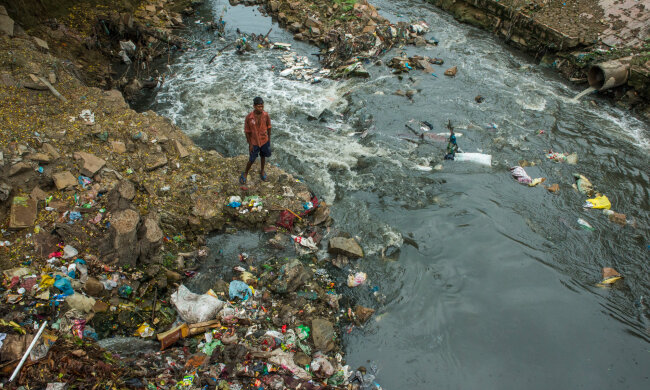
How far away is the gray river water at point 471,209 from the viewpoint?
157 inches

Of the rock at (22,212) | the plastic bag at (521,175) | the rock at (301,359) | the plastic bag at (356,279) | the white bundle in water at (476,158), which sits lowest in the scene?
the rock at (301,359)

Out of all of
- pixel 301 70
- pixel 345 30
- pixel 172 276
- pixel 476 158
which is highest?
pixel 345 30

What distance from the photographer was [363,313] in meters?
4.27

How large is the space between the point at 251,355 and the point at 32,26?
30.5ft

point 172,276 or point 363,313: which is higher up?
point 363,313

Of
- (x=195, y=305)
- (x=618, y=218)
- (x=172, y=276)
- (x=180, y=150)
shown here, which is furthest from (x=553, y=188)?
(x=180, y=150)

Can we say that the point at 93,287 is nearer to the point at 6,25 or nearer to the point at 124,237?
the point at 124,237

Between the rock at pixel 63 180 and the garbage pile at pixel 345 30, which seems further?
the garbage pile at pixel 345 30

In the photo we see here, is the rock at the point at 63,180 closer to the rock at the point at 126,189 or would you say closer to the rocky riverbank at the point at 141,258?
the rocky riverbank at the point at 141,258

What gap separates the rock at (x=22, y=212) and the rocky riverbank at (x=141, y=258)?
0.01 m

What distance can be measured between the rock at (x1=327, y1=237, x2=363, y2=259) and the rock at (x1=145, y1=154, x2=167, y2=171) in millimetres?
2850

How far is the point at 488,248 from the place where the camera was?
16.5ft

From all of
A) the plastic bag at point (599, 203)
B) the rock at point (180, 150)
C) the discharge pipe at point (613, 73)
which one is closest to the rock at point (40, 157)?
the rock at point (180, 150)

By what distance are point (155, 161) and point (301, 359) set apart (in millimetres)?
3701
